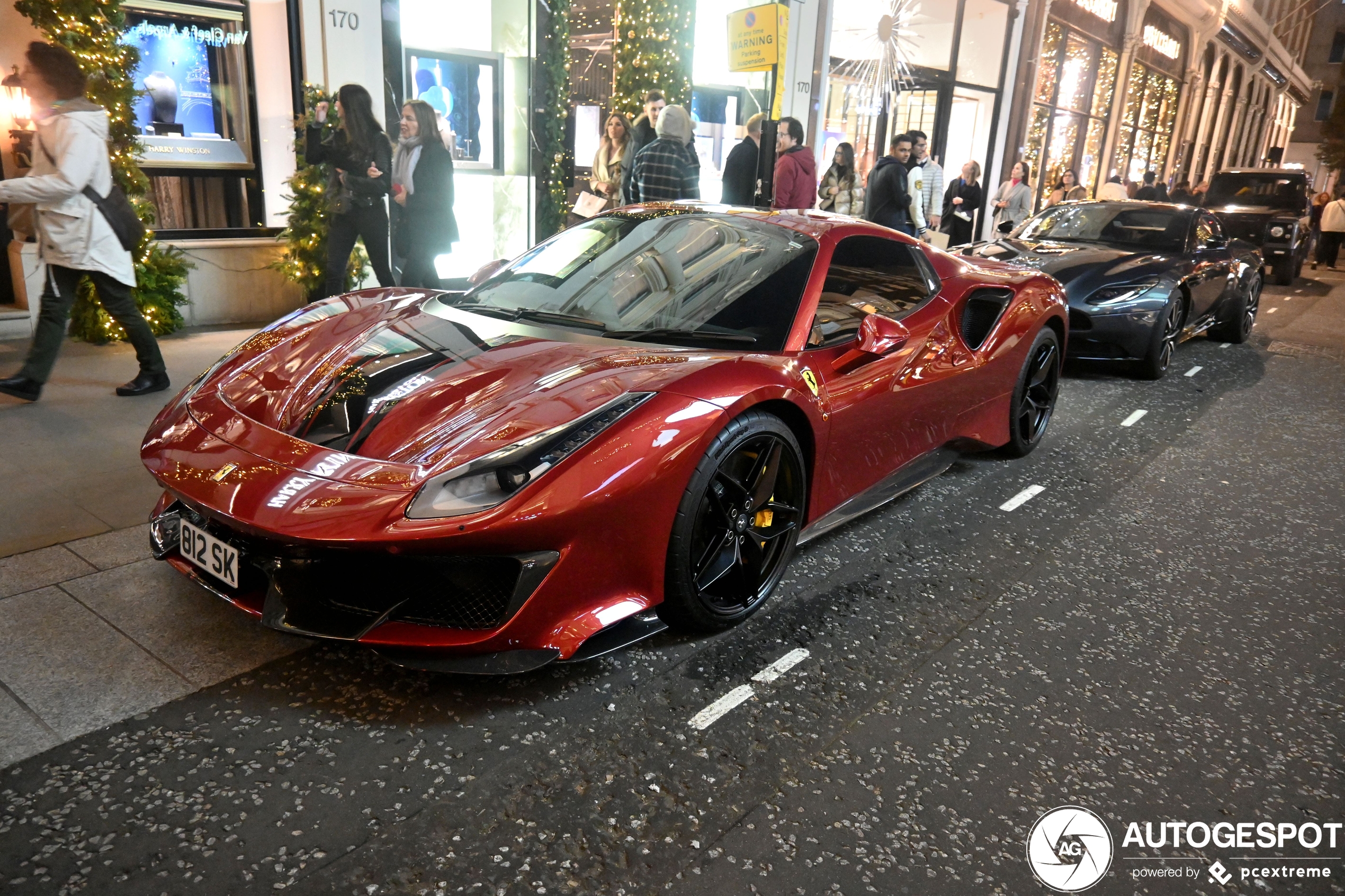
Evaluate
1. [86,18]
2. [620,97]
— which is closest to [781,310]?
[86,18]

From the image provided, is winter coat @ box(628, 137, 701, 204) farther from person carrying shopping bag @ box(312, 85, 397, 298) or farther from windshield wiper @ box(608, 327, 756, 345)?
windshield wiper @ box(608, 327, 756, 345)

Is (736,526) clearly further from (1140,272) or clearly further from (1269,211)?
(1269,211)

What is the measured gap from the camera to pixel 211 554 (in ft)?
7.90

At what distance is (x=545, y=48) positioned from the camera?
8.96 m

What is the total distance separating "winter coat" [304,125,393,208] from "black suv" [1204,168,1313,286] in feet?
45.5

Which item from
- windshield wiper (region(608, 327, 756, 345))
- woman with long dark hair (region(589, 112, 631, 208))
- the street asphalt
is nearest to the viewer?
the street asphalt

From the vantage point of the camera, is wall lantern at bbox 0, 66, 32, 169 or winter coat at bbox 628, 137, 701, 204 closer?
wall lantern at bbox 0, 66, 32, 169

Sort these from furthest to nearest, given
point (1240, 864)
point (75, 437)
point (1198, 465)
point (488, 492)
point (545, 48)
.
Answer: point (545, 48) → point (1198, 465) → point (75, 437) → point (488, 492) → point (1240, 864)

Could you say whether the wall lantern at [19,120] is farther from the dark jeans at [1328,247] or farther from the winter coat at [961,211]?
the dark jeans at [1328,247]

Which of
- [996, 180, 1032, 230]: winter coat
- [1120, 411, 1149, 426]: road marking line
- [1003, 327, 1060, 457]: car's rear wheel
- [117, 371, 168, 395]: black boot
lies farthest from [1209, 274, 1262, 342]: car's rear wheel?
[117, 371, 168, 395]: black boot

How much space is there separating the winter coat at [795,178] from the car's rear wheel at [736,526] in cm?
593

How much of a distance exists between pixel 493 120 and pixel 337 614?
7994 millimetres

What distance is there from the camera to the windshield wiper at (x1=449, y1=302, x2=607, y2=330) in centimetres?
310

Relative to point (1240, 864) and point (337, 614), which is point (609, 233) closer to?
point (337, 614)
